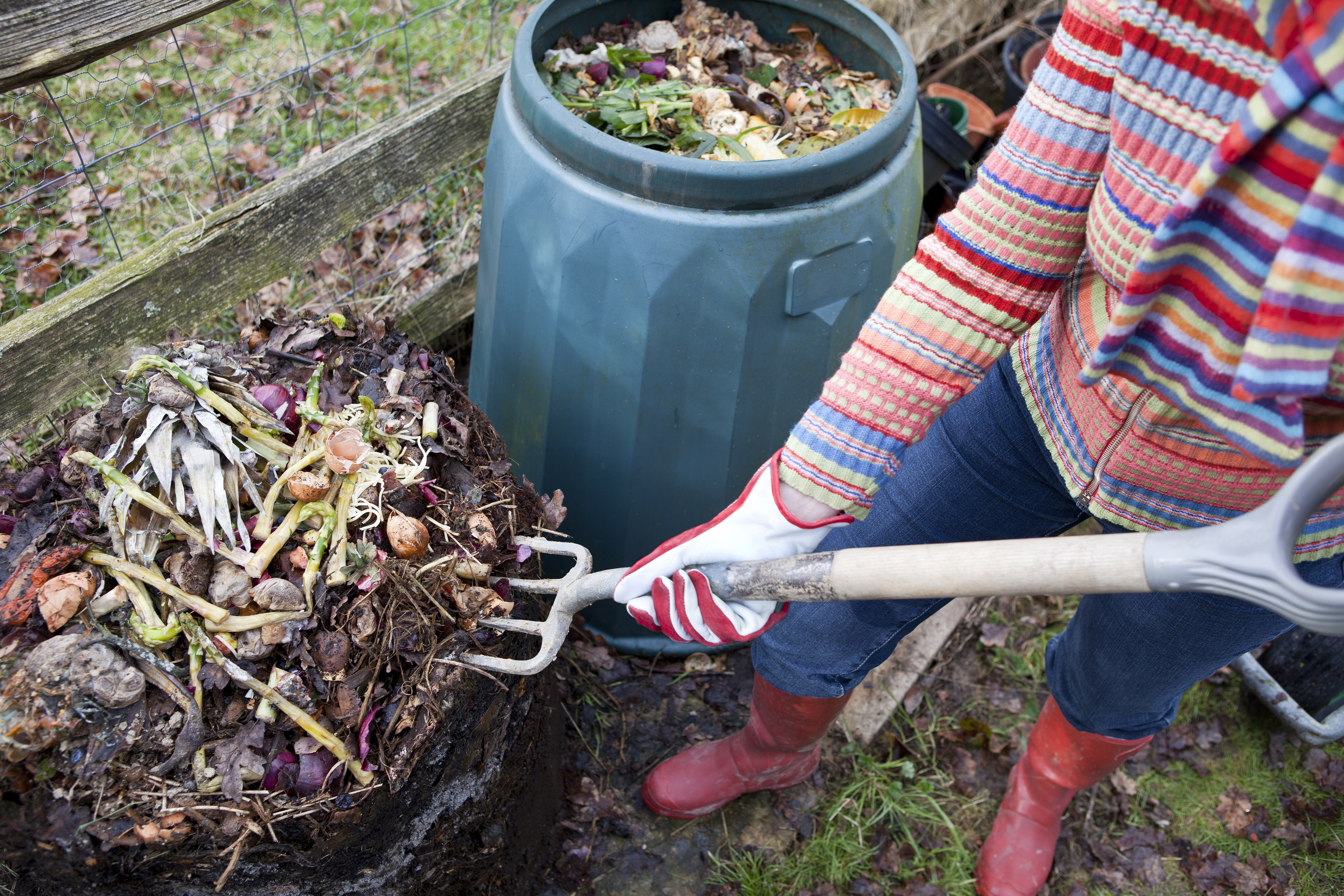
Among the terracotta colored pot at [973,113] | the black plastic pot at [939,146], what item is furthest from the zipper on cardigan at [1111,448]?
the terracotta colored pot at [973,113]

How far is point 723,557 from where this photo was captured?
125cm

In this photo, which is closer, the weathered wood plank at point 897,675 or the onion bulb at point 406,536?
the onion bulb at point 406,536

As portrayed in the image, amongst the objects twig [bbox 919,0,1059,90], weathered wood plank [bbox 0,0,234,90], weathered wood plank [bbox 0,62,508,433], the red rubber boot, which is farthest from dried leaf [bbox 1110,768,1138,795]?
twig [bbox 919,0,1059,90]

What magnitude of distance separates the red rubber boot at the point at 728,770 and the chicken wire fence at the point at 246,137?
141 centimetres

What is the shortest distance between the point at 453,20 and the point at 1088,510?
2683 millimetres

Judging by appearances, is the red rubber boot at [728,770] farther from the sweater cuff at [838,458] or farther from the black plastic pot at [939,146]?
the black plastic pot at [939,146]

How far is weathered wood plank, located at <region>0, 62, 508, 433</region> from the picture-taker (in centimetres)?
174

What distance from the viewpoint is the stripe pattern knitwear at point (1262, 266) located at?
76cm

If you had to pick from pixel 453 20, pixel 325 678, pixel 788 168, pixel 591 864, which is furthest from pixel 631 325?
pixel 453 20

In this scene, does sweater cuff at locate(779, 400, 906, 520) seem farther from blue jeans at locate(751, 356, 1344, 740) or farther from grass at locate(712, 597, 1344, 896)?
grass at locate(712, 597, 1344, 896)

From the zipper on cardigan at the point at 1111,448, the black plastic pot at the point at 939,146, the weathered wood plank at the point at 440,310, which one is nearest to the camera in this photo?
the zipper on cardigan at the point at 1111,448

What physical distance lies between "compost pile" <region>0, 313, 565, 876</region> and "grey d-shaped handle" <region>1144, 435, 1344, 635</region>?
37.2 inches

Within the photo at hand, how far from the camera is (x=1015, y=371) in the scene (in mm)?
1327

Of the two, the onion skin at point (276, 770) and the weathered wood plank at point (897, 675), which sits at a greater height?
the onion skin at point (276, 770)
